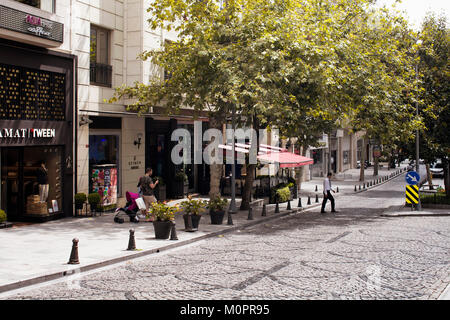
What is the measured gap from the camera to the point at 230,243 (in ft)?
46.3

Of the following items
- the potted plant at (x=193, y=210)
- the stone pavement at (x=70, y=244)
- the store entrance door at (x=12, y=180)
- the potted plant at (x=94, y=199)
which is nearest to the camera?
the stone pavement at (x=70, y=244)

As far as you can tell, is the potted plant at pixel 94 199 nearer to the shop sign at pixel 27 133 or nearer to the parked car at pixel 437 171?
the shop sign at pixel 27 133

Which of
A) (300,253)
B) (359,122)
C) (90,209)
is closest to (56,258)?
(300,253)

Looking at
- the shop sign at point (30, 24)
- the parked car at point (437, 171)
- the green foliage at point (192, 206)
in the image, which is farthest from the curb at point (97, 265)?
the parked car at point (437, 171)

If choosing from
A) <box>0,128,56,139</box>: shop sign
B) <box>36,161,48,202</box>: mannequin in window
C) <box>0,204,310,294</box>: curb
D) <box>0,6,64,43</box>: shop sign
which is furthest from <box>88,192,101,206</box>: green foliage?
<box>0,6,64,43</box>: shop sign

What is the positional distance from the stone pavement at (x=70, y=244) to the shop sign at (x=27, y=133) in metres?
3.01

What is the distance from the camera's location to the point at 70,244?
1326 cm

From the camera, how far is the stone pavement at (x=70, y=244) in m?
10.1

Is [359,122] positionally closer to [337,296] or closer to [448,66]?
[448,66]

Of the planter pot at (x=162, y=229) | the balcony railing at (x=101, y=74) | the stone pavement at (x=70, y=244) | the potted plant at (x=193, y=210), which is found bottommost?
the stone pavement at (x=70, y=244)

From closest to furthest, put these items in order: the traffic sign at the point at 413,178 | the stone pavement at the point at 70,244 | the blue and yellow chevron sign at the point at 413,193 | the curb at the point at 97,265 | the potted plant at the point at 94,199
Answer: the curb at the point at 97,265 → the stone pavement at the point at 70,244 → the potted plant at the point at 94,199 → the traffic sign at the point at 413,178 → the blue and yellow chevron sign at the point at 413,193

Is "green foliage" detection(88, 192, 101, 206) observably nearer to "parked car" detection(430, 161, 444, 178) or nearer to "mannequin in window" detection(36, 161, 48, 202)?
"mannequin in window" detection(36, 161, 48, 202)

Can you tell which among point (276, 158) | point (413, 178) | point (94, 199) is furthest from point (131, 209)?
point (413, 178)

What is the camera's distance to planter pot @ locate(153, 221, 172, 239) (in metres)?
14.2
